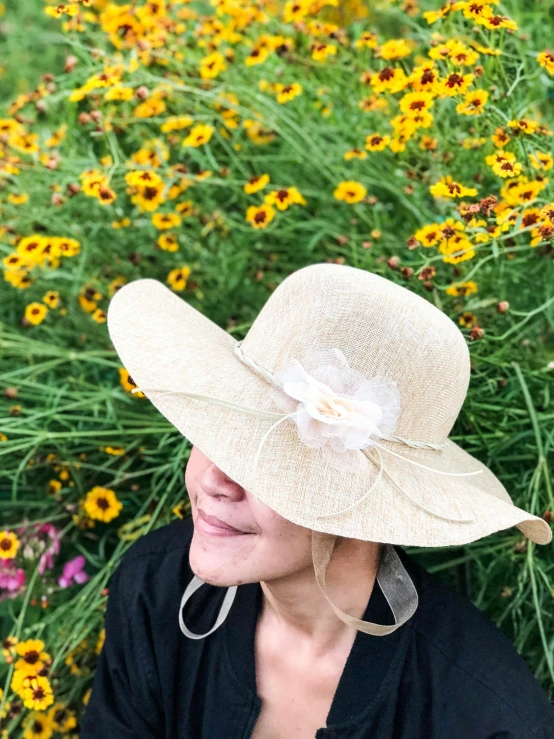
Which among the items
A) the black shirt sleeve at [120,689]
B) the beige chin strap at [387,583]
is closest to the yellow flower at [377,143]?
the beige chin strap at [387,583]

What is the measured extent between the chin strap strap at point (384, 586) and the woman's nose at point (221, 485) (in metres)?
0.11

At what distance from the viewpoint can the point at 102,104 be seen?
1.74m

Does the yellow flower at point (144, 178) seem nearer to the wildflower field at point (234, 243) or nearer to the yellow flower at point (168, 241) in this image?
the wildflower field at point (234, 243)

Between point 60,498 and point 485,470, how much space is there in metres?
0.83

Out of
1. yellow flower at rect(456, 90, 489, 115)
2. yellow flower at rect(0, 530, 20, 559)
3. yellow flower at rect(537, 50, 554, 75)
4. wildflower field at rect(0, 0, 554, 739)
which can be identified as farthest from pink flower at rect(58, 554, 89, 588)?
yellow flower at rect(537, 50, 554, 75)

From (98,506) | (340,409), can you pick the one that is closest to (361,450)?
(340,409)

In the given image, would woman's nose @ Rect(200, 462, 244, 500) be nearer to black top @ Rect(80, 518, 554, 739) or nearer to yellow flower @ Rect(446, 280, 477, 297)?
black top @ Rect(80, 518, 554, 739)

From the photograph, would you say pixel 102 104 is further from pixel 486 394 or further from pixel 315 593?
pixel 315 593

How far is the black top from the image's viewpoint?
1087 mm

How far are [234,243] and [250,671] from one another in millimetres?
1029

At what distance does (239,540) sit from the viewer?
3.32 ft

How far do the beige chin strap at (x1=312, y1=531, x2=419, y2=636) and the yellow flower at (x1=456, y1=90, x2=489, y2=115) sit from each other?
2.30 feet

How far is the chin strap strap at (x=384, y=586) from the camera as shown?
3.21 feet

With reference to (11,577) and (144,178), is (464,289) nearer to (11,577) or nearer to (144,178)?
(144,178)
